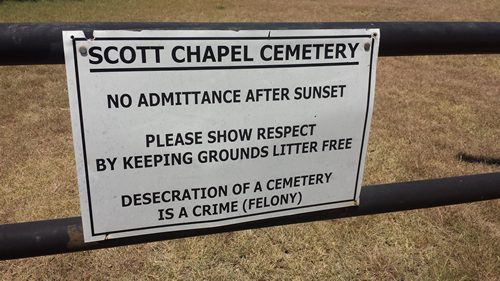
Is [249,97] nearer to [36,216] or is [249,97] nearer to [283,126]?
[283,126]

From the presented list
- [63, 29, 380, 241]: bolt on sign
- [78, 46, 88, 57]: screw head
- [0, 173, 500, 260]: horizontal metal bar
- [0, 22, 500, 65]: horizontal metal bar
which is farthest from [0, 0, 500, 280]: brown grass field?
[78, 46, 88, 57]: screw head

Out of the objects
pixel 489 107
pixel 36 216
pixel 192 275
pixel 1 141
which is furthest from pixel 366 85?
pixel 489 107

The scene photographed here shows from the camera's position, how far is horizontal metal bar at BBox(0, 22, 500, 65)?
0.87 metres

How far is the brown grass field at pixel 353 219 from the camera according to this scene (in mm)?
2268

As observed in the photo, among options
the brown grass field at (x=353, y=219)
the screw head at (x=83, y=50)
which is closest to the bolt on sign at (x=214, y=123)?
the screw head at (x=83, y=50)

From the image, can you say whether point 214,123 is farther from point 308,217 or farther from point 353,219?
point 353,219

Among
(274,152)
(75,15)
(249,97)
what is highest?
(249,97)

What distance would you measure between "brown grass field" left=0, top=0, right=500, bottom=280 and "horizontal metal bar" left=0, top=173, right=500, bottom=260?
1.05 m

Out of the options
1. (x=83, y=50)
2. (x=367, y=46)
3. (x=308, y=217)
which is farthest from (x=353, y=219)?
(x=83, y=50)

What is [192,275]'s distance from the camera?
7.30 ft

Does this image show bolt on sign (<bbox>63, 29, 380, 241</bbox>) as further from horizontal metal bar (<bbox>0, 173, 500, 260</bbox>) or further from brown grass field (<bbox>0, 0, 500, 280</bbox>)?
brown grass field (<bbox>0, 0, 500, 280</bbox>)

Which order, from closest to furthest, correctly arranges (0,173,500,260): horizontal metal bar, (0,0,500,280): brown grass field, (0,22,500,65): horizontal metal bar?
(0,22,500,65): horizontal metal bar, (0,173,500,260): horizontal metal bar, (0,0,500,280): brown grass field

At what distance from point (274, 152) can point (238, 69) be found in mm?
235

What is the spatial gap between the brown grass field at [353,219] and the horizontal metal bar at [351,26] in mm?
1403
